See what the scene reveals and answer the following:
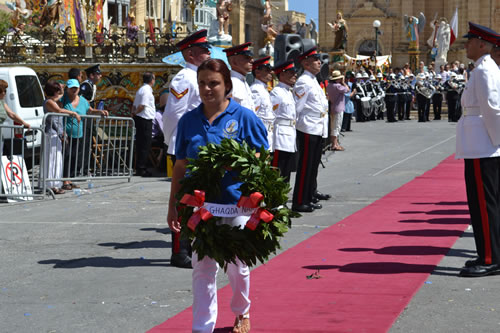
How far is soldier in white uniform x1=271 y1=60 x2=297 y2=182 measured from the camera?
1198 centimetres

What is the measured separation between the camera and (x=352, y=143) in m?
25.0

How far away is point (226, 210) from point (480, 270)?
2.92 m

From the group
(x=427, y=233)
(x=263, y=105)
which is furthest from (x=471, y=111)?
(x=263, y=105)

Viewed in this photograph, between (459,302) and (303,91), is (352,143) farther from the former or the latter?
(459,302)

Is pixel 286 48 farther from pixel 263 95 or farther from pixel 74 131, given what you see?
pixel 263 95

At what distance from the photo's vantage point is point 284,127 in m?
12.0

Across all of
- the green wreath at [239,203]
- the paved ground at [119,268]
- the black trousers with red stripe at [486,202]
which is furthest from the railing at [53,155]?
the green wreath at [239,203]

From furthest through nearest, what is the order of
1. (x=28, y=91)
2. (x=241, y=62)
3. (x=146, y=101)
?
(x=28, y=91) < (x=146, y=101) < (x=241, y=62)

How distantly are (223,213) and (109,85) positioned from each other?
1476 centimetres

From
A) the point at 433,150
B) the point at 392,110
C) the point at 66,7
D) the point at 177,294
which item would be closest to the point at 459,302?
the point at 177,294

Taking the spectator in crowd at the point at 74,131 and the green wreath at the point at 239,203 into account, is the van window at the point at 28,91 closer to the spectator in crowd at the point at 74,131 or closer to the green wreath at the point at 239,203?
the spectator in crowd at the point at 74,131

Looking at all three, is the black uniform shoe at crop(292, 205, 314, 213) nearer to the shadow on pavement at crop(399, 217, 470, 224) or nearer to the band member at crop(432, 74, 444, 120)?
the shadow on pavement at crop(399, 217, 470, 224)

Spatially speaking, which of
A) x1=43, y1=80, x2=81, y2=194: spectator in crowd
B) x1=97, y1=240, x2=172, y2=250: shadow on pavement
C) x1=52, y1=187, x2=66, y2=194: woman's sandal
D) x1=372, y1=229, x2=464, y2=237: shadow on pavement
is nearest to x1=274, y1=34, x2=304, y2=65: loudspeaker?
x1=43, y1=80, x2=81, y2=194: spectator in crowd

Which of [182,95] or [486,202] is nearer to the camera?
[486,202]
